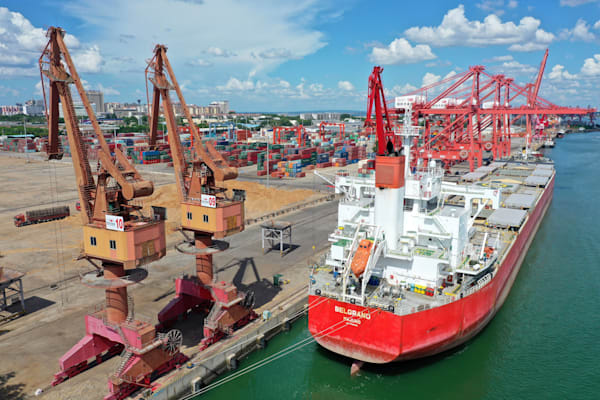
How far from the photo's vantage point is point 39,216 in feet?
152

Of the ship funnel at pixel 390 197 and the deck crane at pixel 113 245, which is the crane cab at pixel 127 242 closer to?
the deck crane at pixel 113 245

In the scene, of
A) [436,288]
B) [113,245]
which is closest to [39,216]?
[113,245]

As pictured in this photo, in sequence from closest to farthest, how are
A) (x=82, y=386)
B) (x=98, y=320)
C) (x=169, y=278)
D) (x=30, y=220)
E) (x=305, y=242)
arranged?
Result: 1. (x=82, y=386)
2. (x=98, y=320)
3. (x=169, y=278)
4. (x=305, y=242)
5. (x=30, y=220)

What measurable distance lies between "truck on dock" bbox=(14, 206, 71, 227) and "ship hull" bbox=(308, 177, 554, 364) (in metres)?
38.9

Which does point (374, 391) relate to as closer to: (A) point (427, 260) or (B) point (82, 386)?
(A) point (427, 260)

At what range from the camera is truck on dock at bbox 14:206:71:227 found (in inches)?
1763

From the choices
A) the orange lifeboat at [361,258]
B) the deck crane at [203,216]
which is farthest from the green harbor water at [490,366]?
the orange lifeboat at [361,258]

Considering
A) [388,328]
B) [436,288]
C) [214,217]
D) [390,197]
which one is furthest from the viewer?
[214,217]

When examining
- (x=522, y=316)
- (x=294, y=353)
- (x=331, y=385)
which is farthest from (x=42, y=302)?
(x=522, y=316)

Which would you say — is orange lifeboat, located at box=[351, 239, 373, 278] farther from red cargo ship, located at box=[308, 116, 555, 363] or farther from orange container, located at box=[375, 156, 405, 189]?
orange container, located at box=[375, 156, 405, 189]

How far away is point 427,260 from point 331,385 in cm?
771

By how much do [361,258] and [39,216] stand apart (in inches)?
1617

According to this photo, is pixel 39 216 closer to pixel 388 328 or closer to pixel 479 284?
pixel 388 328

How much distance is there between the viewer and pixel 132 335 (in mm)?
18094
